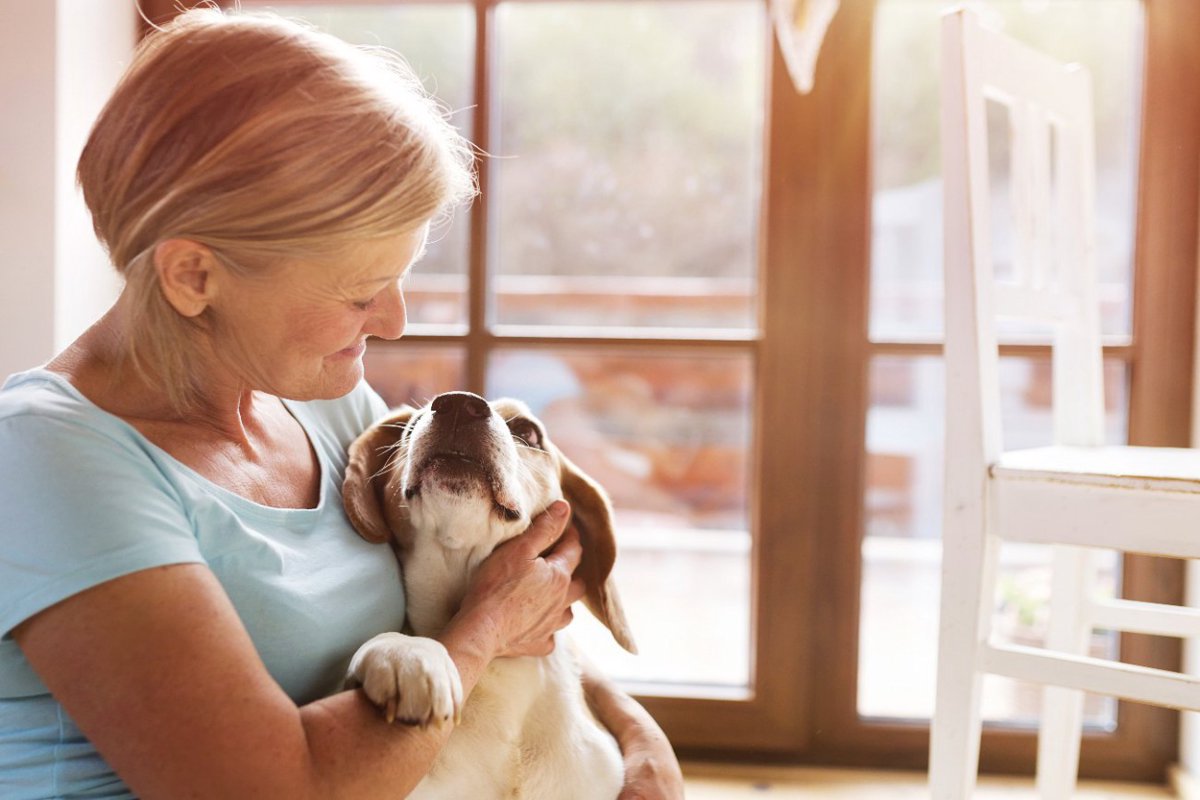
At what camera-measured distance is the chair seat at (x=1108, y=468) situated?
112cm

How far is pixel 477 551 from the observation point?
104 centimetres

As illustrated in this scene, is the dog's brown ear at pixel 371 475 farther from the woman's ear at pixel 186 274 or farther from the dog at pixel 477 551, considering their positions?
the woman's ear at pixel 186 274

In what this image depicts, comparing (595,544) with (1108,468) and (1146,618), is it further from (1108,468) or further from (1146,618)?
(1146,618)

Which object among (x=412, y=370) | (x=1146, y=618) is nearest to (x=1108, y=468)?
(x=1146, y=618)

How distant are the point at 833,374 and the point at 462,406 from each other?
897 millimetres

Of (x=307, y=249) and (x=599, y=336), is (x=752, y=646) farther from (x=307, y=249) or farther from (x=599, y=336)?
(x=307, y=249)

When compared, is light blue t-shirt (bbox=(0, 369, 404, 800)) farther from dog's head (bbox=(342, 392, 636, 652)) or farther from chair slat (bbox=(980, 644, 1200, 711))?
chair slat (bbox=(980, 644, 1200, 711))

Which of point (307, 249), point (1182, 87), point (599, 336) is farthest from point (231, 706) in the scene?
point (1182, 87)

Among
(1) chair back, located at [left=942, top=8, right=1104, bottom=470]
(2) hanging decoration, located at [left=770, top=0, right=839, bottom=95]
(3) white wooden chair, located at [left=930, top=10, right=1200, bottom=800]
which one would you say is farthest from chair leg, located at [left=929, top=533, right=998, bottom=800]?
(2) hanging decoration, located at [left=770, top=0, right=839, bottom=95]

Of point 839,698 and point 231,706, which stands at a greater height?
point 231,706

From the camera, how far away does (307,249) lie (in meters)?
0.84

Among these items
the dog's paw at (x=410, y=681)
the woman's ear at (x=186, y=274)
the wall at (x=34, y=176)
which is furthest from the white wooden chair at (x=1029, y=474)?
the wall at (x=34, y=176)

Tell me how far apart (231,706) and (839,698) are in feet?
4.24

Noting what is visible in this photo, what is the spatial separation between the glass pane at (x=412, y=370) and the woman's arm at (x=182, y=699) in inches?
42.9
